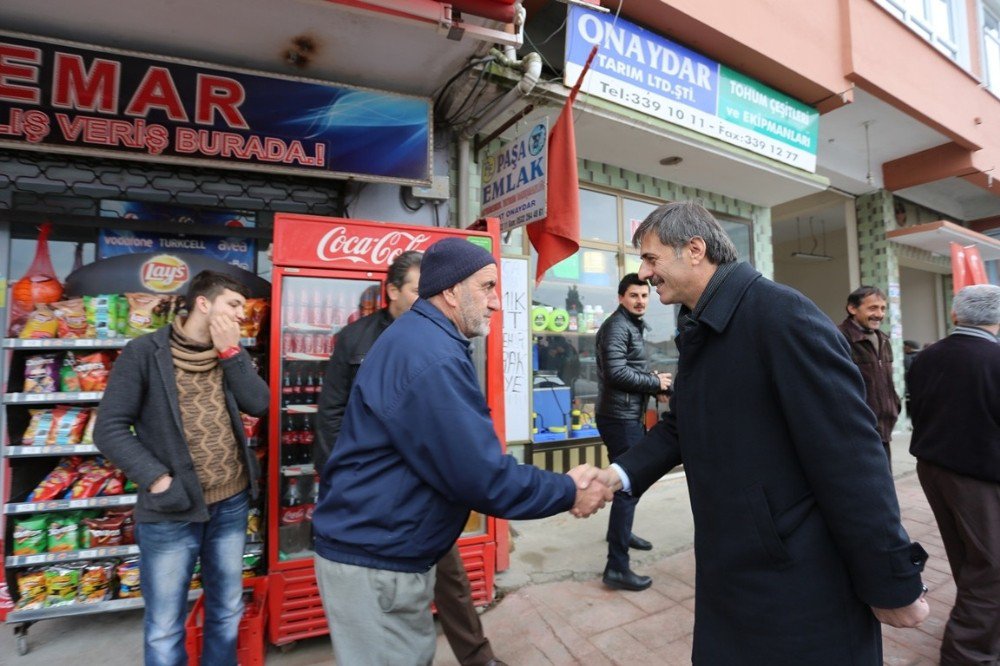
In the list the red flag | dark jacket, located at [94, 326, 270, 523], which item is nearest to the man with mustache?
the red flag

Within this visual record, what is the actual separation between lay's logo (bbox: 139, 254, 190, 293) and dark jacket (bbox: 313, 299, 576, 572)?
A: 112 inches

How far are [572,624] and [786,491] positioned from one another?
2255mm

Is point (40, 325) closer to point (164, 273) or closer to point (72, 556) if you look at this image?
point (164, 273)

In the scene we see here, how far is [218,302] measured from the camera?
2354 millimetres

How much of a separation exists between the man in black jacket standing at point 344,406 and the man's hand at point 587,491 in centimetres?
103

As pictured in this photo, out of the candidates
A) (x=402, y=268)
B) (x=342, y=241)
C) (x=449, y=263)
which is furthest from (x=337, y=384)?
(x=449, y=263)

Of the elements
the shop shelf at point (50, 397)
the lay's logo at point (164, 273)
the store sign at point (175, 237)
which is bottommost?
the shop shelf at point (50, 397)

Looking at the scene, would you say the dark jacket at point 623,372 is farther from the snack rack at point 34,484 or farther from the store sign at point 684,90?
the snack rack at point 34,484

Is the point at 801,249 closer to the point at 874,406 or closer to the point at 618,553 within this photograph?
the point at 874,406

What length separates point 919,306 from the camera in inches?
505

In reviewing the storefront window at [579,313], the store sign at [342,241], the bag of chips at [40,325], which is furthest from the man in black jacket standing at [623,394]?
the bag of chips at [40,325]

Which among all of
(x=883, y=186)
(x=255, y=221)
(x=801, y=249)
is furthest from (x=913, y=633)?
(x=801, y=249)

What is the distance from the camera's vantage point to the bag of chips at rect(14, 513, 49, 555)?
286 cm

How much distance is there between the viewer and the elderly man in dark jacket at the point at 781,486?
1282 millimetres
